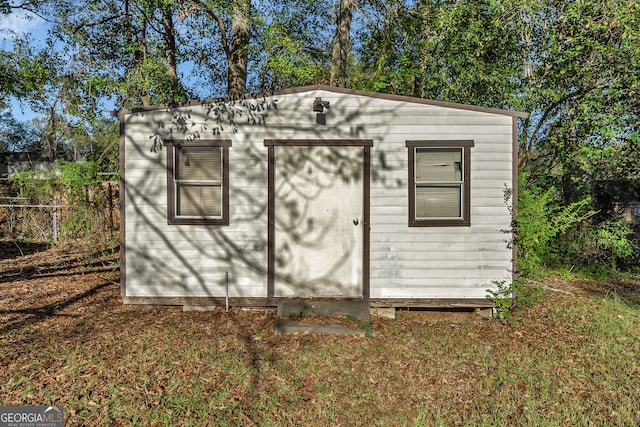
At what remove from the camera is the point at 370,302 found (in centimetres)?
568

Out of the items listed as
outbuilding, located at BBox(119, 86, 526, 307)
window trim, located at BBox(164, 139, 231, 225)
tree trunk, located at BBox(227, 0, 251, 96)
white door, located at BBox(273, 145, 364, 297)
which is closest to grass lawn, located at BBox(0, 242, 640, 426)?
outbuilding, located at BBox(119, 86, 526, 307)

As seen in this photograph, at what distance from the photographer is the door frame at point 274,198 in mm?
5668

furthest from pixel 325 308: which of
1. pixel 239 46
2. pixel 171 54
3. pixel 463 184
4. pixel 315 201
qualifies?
pixel 171 54

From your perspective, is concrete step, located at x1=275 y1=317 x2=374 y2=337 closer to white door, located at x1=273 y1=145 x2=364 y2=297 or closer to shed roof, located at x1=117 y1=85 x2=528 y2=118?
white door, located at x1=273 y1=145 x2=364 y2=297

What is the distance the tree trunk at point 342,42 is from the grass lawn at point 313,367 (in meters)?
8.14

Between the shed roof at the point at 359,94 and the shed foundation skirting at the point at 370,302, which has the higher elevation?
the shed roof at the point at 359,94

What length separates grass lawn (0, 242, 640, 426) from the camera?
10.9 ft

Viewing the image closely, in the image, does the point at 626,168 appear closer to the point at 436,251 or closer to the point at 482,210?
the point at 482,210

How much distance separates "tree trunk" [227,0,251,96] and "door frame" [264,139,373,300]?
5409 millimetres

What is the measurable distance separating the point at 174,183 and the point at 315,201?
7.19ft

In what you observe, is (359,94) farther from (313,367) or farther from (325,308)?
(313,367)

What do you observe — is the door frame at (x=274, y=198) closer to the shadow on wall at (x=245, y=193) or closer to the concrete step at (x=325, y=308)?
the shadow on wall at (x=245, y=193)

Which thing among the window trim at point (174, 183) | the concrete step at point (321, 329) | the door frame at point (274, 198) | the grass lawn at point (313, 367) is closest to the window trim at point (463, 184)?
the door frame at point (274, 198)

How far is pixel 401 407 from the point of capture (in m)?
3.44
